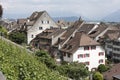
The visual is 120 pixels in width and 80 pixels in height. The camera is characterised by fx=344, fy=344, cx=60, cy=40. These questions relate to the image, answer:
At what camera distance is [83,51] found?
5966 cm

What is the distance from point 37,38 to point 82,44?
1987cm

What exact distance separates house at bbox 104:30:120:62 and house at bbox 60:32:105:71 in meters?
7.97

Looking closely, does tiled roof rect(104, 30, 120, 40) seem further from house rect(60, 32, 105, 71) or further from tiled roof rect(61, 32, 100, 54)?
tiled roof rect(61, 32, 100, 54)

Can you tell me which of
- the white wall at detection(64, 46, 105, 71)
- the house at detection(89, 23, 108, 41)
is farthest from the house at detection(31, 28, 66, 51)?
the house at detection(89, 23, 108, 41)

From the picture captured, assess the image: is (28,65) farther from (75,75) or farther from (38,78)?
(75,75)

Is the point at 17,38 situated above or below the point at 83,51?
above

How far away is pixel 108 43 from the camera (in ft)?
244

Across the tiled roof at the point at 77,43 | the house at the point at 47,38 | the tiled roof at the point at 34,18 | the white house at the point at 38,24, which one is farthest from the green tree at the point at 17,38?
the tiled roof at the point at 77,43

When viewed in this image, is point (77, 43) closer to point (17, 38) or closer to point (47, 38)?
point (47, 38)

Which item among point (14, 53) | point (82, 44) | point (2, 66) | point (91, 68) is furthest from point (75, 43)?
point (2, 66)

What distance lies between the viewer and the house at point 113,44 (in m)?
69.6

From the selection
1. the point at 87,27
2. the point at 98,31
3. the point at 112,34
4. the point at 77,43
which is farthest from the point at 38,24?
the point at 77,43

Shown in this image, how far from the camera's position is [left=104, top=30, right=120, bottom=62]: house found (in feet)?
228

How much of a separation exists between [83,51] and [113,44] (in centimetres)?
1399
